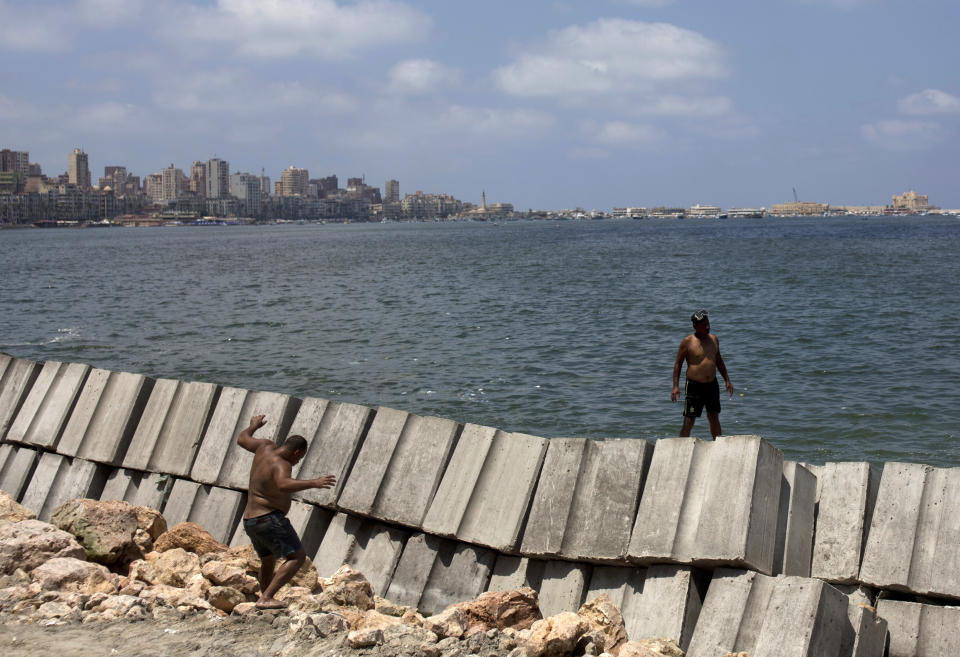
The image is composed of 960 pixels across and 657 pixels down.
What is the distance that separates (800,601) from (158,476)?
5.87m

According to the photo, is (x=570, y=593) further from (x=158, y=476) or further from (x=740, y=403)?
(x=740, y=403)

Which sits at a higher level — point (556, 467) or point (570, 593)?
point (556, 467)

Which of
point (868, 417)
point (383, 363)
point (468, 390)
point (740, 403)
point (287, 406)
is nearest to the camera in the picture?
point (287, 406)

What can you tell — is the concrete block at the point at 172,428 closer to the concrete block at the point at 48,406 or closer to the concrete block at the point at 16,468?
the concrete block at the point at 48,406

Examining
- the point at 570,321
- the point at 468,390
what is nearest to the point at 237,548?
the point at 468,390

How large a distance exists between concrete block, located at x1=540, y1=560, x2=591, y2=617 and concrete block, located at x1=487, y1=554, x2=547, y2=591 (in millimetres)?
88

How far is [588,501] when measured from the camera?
6789 mm

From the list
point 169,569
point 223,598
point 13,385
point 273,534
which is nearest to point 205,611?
point 223,598

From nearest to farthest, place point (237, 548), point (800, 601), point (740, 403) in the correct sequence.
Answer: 1. point (800, 601)
2. point (237, 548)
3. point (740, 403)

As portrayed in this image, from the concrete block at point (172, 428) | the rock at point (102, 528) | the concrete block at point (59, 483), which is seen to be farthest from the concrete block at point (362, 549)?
the concrete block at point (59, 483)

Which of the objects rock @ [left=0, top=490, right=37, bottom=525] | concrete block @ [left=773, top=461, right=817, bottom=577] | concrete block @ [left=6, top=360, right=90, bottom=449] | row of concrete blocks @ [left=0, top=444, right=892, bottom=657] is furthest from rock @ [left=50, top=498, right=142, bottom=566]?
concrete block @ [left=773, top=461, right=817, bottom=577]

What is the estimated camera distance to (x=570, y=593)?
263 inches

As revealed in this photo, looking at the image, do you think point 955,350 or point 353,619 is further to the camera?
point 955,350

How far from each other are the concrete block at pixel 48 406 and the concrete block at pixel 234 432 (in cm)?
199
